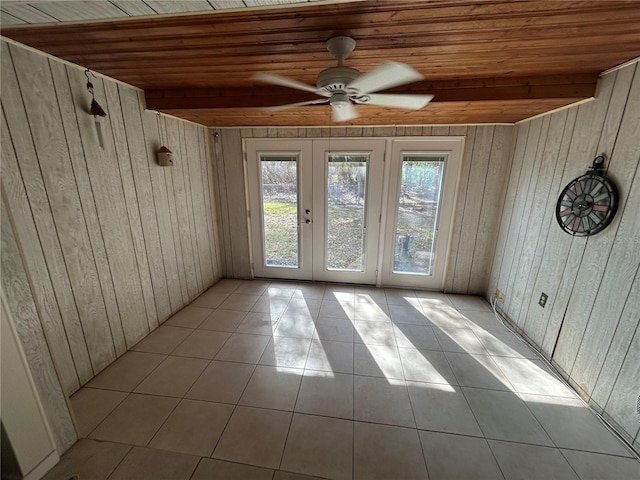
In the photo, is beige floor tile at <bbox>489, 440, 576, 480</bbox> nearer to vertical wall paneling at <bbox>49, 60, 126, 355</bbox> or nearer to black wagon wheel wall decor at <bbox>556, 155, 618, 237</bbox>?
black wagon wheel wall decor at <bbox>556, 155, 618, 237</bbox>

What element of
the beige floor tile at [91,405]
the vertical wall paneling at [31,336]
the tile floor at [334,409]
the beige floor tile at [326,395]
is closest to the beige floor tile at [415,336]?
the tile floor at [334,409]

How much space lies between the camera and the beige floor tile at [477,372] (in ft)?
6.36

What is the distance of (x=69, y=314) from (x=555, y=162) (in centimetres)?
406

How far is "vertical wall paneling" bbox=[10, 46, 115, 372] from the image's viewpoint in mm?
1523

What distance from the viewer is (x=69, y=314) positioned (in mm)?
1778

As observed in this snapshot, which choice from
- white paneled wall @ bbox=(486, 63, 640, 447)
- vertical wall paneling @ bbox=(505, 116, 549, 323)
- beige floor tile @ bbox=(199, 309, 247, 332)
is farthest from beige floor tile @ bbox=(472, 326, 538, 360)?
beige floor tile @ bbox=(199, 309, 247, 332)

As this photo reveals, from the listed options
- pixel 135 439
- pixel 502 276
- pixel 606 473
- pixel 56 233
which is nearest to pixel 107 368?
pixel 135 439

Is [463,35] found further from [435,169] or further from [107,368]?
[107,368]

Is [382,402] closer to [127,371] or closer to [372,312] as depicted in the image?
[372,312]

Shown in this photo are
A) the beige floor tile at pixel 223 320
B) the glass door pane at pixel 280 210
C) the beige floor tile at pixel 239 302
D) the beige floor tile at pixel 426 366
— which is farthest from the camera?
the glass door pane at pixel 280 210

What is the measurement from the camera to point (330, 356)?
2.23 metres

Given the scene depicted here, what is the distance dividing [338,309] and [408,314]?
0.81 m

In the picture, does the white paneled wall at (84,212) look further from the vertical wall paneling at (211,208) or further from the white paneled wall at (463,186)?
the white paneled wall at (463,186)

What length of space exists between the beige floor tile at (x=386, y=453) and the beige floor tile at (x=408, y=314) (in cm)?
130
